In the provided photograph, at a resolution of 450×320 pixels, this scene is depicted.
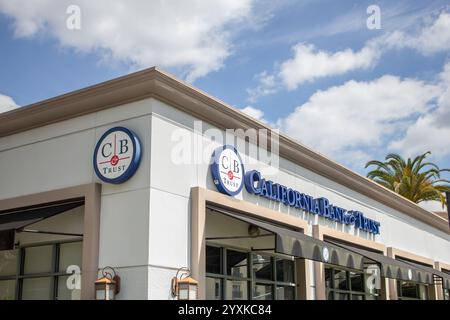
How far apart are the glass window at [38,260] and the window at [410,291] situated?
41.4 ft

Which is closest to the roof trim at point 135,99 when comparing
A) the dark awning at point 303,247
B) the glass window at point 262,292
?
the dark awning at point 303,247

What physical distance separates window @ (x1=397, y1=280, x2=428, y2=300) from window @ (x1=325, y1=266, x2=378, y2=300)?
2683 mm

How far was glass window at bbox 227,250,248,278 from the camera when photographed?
1271cm

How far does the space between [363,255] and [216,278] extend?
11.9ft

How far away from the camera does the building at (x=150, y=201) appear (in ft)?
33.6

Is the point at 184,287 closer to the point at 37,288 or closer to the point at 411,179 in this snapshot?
the point at 37,288

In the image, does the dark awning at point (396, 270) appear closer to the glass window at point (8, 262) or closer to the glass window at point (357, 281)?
the glass window at point (357, 281)

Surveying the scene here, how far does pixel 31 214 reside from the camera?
1123 centimetres

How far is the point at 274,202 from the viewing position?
13414 millimetres

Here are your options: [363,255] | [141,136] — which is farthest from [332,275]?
[141,136]

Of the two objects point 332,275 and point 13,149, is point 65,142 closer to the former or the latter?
point 13,149

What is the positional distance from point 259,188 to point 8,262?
210 inches

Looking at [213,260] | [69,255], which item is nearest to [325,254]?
[213,260]
